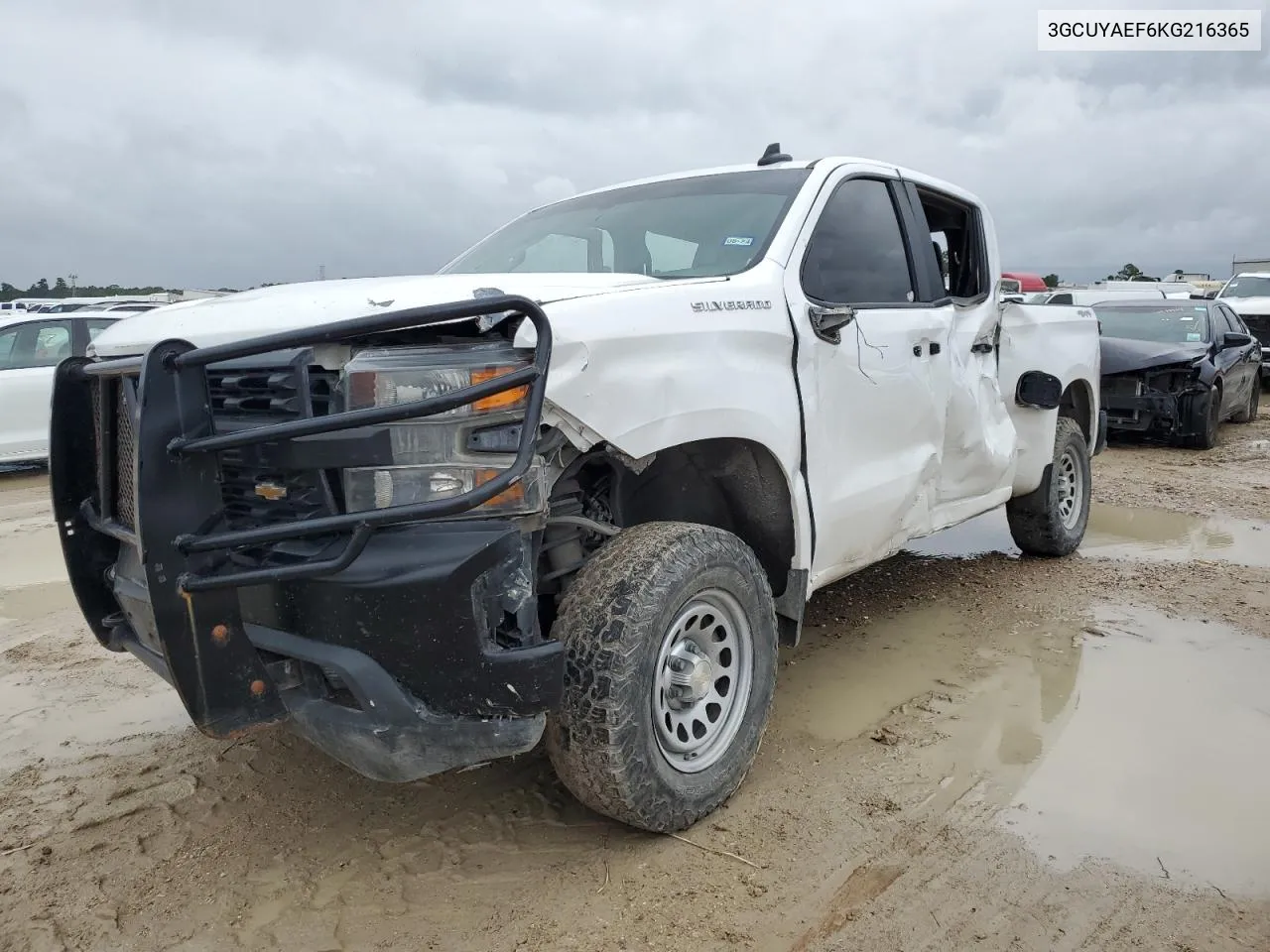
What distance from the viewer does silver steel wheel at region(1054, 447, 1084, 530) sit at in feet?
19.2

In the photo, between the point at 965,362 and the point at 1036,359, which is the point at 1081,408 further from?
the point at 965,362

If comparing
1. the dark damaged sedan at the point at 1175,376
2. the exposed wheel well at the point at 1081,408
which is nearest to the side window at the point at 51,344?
the exposed wheel well at the point at 1081,408

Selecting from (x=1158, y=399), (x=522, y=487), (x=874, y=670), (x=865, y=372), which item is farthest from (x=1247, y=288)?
(x=522, y=487)

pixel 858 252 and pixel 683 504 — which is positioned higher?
pixel 858 252

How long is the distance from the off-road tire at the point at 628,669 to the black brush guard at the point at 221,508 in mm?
215

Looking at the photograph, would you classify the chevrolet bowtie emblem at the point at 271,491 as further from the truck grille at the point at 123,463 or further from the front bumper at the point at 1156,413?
the front bumper at the point at 1156,413

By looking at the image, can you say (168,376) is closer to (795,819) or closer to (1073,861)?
(795,819)

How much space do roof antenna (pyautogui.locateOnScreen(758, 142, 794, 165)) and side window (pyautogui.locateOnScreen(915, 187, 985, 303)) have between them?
37.8 inches

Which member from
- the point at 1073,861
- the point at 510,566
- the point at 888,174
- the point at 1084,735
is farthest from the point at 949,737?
the point at 888,174

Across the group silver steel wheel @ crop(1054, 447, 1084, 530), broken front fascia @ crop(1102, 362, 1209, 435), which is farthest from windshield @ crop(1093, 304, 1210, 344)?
silver steel wheel @ crop(1054, 447, 1084, 530)

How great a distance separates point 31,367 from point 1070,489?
31.3 feet

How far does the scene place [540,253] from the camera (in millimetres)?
3854

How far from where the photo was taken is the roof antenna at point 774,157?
3.88 meters

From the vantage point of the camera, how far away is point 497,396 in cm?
222
